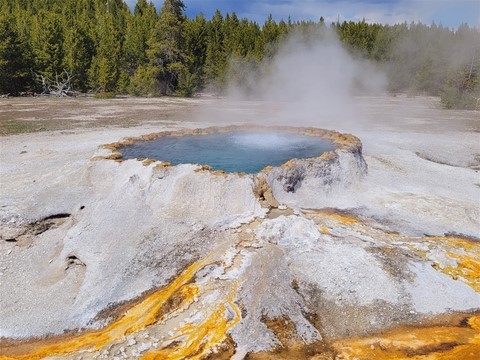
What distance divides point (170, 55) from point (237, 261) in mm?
25128

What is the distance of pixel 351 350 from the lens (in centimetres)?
354

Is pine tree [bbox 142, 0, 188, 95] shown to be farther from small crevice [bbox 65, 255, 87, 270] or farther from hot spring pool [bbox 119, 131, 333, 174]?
small crevice [bbox 65, 255, 87, 270]

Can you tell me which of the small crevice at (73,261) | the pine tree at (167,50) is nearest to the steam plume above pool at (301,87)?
the pine tree at (167,50)

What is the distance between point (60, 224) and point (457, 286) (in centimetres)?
518

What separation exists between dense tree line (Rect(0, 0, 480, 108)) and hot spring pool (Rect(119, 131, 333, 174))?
16.7m

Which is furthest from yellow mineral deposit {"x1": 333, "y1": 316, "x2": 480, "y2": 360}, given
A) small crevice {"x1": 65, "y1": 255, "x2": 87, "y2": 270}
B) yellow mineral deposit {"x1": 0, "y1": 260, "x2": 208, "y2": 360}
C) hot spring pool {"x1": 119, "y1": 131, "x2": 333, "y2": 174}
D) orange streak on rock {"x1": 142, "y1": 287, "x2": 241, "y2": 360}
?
hot spring pool {"x1": 119, "y1": 131, "x2": 333, "y2": 174}

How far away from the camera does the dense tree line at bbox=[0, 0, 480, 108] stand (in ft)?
84.7

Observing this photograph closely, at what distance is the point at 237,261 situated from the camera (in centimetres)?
464

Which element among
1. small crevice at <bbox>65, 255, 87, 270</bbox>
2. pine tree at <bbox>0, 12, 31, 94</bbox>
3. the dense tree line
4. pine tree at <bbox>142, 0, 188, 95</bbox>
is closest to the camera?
small crevice at <bbox>65, 255, 87, 270</bbox>

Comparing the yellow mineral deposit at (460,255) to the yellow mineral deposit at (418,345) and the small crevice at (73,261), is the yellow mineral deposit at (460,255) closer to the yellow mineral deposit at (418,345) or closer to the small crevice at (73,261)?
the yellow mineral deposit at (418,345)

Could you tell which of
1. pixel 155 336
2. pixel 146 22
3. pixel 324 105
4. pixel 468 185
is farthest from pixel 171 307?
pixel 146 22

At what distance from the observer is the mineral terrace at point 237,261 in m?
3.68

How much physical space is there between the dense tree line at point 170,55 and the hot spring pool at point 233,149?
54.8 feet

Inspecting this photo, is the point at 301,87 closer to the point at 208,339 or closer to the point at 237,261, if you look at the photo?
the point at 237,261
